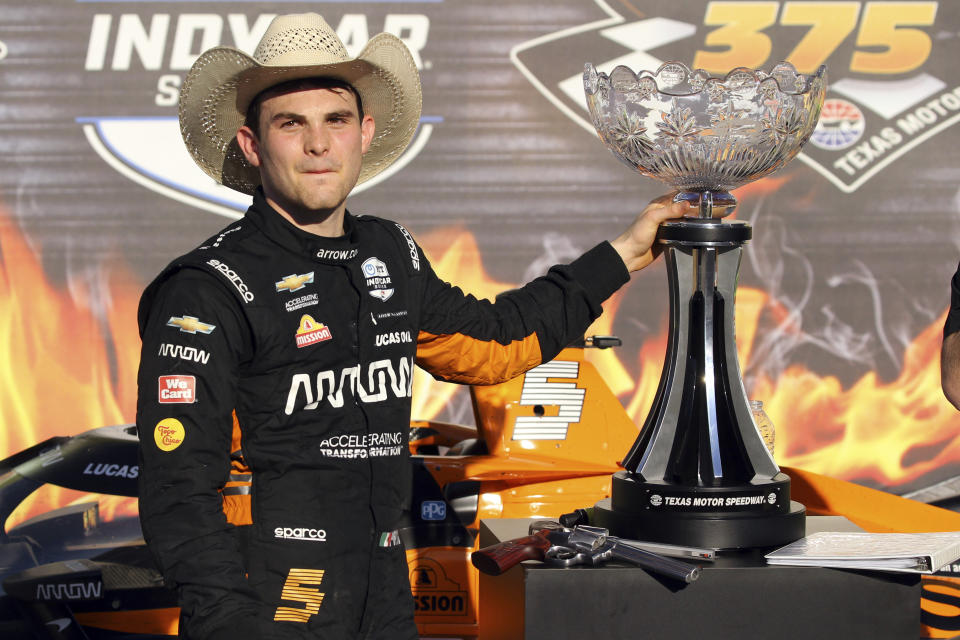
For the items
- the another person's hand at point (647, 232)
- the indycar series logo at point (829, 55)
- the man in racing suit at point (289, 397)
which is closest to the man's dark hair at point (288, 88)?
the man in racing suit at point (289, 397)

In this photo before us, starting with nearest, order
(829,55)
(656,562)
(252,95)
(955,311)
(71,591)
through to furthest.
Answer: (656,562) < (252,95) < (955,311) < (71,591) < (829,55)

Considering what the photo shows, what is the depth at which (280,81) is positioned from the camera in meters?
1.94

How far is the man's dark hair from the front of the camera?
193 centimetres

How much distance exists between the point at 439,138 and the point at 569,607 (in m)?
3.92

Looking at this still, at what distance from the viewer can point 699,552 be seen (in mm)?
1831

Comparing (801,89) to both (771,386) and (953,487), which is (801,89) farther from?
(953,487)

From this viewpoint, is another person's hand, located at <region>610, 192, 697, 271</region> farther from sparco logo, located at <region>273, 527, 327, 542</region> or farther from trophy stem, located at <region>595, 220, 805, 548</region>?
sparco logo, located at <region>273, 527, 327, 542</region>

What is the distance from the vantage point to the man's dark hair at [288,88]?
1930 mm

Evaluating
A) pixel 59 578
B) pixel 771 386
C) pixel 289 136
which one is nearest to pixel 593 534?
pixel 289 136

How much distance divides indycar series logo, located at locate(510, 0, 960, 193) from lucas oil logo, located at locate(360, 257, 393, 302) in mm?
3632

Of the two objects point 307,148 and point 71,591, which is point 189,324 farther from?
point 71,591

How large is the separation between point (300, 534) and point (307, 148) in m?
0.63

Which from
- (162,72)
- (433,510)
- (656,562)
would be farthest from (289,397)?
(162,72)

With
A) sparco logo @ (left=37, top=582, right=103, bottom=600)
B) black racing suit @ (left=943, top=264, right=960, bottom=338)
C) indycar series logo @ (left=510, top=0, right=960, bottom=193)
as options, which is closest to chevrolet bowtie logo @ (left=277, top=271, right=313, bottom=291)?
black racing suit @ (left=943, top=264, right=960, bottom=338)
